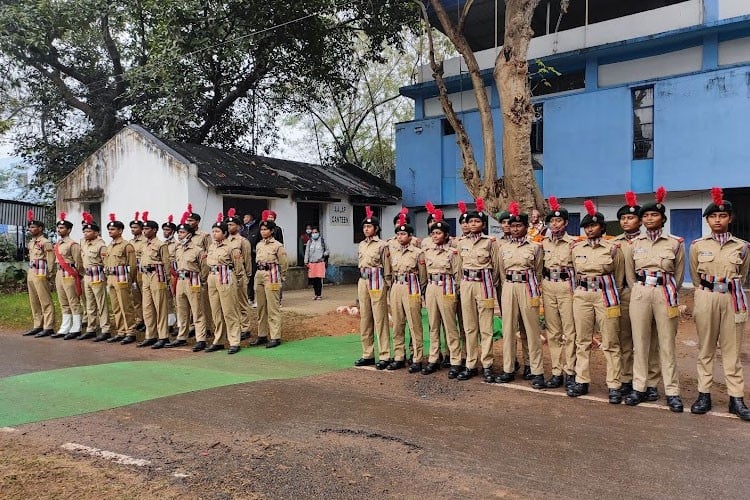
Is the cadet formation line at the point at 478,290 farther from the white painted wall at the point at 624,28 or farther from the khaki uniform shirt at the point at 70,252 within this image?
the white painted wall at the point at 624,28

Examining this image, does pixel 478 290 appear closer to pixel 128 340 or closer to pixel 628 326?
pixel 628 326

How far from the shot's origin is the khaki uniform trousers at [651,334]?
5.33m

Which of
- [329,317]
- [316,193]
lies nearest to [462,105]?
[316,193]

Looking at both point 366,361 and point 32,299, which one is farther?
point 32,299

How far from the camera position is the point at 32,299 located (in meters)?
10.2

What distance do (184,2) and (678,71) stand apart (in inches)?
483

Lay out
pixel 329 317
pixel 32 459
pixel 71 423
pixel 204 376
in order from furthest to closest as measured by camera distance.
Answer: pixel 329 317 < pixel 204 376 < pixel 71 423 < pixel 32 459

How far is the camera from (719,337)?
5160 mm

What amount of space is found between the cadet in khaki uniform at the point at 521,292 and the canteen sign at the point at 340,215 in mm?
11233

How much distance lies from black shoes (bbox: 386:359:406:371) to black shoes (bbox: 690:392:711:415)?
314 cm

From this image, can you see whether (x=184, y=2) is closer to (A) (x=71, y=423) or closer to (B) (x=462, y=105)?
(B) (x=462, y=105)

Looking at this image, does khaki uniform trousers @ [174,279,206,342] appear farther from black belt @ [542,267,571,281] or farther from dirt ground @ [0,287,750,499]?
black belt @ [542,267,571,281]

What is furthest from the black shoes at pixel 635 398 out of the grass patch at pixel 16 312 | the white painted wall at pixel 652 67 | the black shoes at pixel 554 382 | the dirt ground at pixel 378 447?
the white painted wall at pixel 652 67

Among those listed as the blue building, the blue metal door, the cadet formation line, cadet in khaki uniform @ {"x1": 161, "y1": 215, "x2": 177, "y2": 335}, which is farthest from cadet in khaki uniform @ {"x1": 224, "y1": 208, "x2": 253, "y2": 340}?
the blue metal door
